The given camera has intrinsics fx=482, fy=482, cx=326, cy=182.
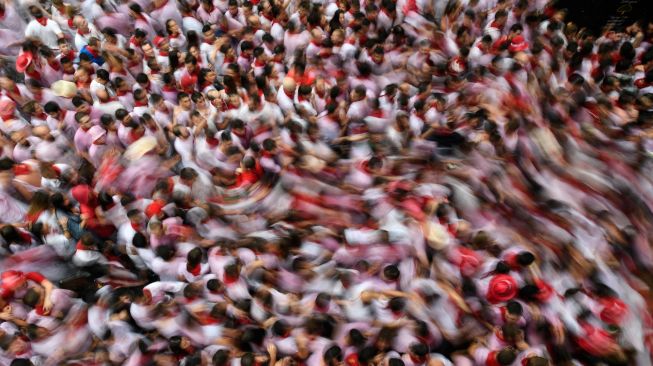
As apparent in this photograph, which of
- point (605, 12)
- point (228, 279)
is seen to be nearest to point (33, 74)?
point (228, 279)

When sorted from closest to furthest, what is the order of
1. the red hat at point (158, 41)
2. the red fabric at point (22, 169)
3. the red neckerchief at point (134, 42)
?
1. the red fabric at point (22, 169)
2. the red neckerchief at point (134, 42)
3. the red hat at point (158, 41)

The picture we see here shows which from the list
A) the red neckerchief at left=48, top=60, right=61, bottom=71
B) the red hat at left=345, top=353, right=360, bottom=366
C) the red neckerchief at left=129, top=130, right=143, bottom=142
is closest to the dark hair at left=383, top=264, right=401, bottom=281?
the red hat at left=345, top=353, right=360, bottom=366

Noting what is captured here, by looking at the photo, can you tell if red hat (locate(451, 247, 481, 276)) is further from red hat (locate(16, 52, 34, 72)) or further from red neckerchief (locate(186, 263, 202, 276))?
red hat (locate(16, 52, 34, 72))

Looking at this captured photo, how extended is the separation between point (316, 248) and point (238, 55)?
312 centimetres

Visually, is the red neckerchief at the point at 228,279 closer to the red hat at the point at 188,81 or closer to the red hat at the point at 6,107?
the red hat at the point at 188,81

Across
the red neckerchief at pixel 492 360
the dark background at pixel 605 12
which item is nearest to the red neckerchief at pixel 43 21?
the red neckerchief at pixel 492 360

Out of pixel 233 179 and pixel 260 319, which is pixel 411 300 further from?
pixel 233 179

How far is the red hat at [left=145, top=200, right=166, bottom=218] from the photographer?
3.96 meters

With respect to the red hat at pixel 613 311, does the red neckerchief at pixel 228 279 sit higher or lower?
higher

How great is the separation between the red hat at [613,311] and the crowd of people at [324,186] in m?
0.02

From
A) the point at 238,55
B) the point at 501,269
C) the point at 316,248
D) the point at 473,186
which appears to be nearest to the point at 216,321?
the point at 316,248

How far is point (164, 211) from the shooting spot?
13.0ft

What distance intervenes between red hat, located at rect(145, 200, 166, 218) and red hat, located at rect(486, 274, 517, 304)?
8.69 feet

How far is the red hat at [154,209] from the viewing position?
3965 mm
